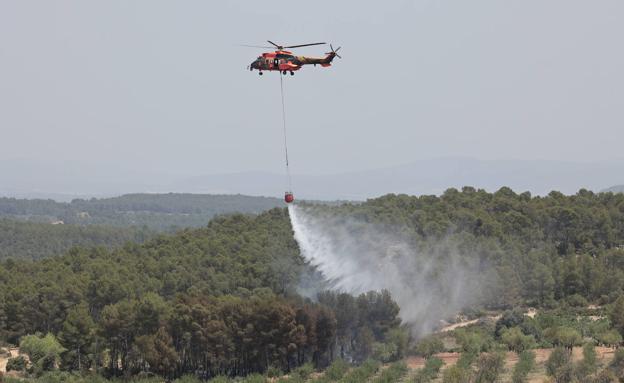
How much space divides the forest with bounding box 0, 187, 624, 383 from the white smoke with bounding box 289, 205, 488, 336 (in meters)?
1.89

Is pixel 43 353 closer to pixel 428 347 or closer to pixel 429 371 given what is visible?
pixel 428 347

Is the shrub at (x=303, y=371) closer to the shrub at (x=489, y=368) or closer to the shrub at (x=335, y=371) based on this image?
the shrub at (x=335, y=371)

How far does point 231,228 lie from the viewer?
130250 mm

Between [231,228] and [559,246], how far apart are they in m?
47.5

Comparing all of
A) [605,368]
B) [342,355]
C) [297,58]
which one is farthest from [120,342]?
[605,368]

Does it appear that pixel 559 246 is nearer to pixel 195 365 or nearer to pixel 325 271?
pixel 325 271

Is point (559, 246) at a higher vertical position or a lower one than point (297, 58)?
lower

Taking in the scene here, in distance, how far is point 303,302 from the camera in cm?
8375

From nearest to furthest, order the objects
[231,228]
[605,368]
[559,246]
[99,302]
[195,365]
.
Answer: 1. [605,368]
2. [195,365]
3. [99,302]
4. [559,246]
5. [231,228]

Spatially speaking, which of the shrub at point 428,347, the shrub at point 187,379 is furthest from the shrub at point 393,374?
the shrub at point 187,379

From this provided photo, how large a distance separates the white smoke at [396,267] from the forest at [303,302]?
1889mm

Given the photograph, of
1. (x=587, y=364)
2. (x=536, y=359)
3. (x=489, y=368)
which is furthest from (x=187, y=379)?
(x=587, y=364)

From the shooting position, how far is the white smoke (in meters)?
93.4

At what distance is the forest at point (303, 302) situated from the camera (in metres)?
77.6
